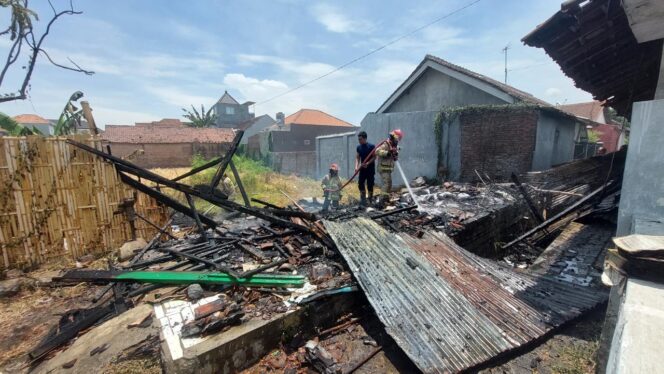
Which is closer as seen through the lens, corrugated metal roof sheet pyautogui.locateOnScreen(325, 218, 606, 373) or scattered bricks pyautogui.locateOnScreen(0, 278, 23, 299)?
corrugated metal roof sheet pyautogui.locateOnScreen(325, 218, 606, 373)

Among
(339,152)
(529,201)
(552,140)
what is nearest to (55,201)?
(529,201)

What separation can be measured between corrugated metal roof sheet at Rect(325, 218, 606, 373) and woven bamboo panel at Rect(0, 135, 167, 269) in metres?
4.79

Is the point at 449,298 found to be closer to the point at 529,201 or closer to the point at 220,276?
the point at 220,276

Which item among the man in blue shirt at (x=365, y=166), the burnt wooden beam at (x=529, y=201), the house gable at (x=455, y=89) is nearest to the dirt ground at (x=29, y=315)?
the man in blue shirt at (x=365, y=166)

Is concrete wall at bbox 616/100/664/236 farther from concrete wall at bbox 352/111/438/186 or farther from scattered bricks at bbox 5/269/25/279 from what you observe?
concrete wall at bbox 352/111/438/186

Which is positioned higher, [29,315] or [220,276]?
[220,276]

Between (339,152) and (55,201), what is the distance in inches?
467

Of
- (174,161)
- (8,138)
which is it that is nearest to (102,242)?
(8,138)

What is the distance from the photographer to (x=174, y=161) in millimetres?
27562

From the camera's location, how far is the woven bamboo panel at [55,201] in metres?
4.94

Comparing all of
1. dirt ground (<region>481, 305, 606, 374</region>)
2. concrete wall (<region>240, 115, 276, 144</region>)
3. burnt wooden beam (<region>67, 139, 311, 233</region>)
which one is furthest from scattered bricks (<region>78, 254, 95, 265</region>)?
concrete wall (<region>240, 115, 276, 144</region>)

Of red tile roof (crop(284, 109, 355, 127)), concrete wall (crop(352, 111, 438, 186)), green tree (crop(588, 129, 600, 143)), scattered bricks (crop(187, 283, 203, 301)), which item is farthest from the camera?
red tile roof (crop(284, 109, 355, 127))

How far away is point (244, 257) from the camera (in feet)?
13.7

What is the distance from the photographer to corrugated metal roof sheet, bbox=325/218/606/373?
8.65 feet
